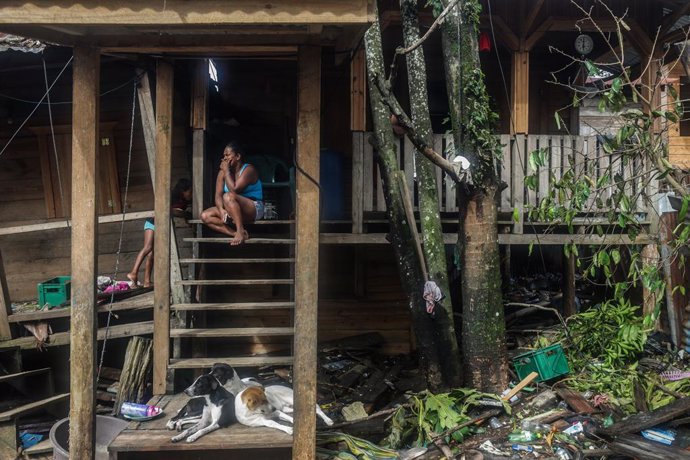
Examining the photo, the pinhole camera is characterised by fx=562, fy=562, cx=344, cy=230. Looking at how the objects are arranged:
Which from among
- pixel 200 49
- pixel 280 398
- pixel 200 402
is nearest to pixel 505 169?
pixel 280 398

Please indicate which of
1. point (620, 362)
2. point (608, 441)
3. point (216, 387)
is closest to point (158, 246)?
point (216, 387)

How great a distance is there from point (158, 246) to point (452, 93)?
3.69 m

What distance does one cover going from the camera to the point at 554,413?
598 cm

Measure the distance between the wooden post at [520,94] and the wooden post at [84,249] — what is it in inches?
212

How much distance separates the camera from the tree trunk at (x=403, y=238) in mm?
6562

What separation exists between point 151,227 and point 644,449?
6.20m

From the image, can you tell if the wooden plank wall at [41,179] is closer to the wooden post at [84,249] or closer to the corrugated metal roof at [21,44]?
the corrugated metal roof at [21,44]

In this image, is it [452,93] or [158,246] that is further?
[452,93]

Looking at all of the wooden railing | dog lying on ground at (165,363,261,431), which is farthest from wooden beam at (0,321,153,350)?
the wooden railing

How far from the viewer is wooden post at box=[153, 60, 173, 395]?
595 centimetres

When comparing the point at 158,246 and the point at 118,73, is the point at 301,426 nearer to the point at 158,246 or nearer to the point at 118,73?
the point at 158,246

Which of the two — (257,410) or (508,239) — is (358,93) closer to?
(508,239)

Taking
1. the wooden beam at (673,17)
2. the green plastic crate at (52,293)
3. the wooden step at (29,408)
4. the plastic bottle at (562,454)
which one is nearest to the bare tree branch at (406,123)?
the plastic bottle at (562,454)

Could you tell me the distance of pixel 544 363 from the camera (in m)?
6.61
